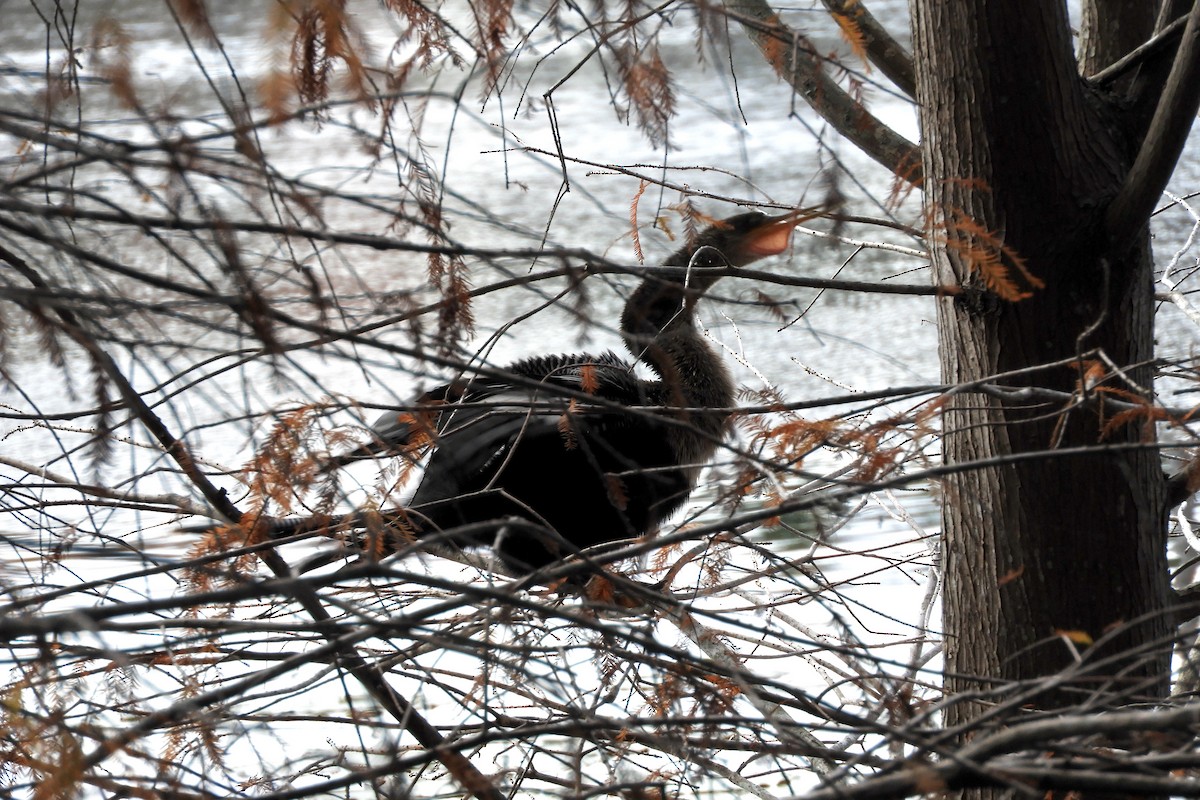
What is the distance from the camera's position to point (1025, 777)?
0.85 m

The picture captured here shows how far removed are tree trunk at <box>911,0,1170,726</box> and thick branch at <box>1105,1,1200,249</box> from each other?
0.13 ft

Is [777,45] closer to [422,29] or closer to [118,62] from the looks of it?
[422,29]

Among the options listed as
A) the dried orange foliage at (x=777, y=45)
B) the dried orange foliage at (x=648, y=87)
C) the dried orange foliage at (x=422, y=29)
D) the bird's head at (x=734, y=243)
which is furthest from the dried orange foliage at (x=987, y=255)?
the bird's head at (x=734, y=243)

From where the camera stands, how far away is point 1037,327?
148cm

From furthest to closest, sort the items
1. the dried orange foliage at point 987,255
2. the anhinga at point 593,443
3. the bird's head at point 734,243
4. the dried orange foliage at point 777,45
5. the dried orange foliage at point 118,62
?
the bird's head at point 734,243
the anhinga at point 593,443
the dried orange foliage at point 987,255
the dried orange foliage at point 777,45
the dried orange foliage at point 118,62

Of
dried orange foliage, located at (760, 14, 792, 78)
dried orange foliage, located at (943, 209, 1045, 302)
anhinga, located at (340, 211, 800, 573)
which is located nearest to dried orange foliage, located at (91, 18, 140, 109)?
dried orange foliage, located at (760, 14, 792, 78)

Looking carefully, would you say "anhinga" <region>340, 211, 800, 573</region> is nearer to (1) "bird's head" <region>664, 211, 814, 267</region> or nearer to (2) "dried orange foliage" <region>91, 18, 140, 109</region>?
(1) "bird's head" <region>664, 211, 814, 267</region>

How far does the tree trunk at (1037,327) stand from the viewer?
1438mm

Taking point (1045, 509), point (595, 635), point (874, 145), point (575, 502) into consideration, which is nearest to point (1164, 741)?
point (1045, 509)

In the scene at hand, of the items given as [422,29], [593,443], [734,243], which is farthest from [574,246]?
[422,29]

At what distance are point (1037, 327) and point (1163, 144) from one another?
27 centimetres

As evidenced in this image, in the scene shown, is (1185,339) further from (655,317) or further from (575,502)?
(575,502)

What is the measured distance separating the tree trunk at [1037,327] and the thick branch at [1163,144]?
0.04m

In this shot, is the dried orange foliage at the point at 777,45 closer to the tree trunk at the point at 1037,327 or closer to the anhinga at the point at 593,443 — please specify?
the tree trunk at the point at 1037,327
